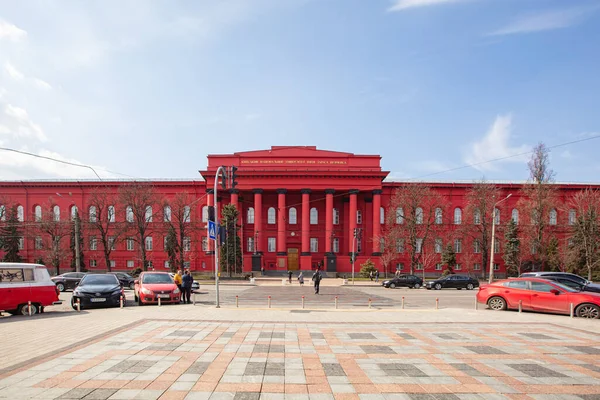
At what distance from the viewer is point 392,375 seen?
6043 millimetres

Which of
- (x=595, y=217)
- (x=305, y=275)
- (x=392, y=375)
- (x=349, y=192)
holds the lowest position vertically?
(x=305, y=275)

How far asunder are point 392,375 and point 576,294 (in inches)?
464

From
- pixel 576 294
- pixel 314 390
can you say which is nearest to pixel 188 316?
pixel 314 390

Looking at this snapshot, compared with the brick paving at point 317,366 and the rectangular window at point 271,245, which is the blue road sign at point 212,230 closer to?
the brick paving at point 317,366

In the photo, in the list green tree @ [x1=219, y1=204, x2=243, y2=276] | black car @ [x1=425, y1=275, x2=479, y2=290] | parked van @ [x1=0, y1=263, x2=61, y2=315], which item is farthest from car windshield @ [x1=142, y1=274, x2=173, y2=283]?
black car @ [x1=425, y1=275, x2=479, y2=290]

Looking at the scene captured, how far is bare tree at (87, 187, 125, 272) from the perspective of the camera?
4109cm

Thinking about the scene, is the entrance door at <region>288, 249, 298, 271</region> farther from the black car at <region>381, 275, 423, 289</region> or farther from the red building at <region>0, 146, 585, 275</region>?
the black car at <region>381, 275, 423, 289</region>

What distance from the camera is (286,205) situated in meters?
49.1

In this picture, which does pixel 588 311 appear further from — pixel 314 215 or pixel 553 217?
pixel 553 217

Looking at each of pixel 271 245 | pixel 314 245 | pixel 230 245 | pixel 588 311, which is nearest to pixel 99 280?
pixel 588 311

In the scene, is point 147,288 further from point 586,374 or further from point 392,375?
point 586,374

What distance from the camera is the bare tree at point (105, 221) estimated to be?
135ft

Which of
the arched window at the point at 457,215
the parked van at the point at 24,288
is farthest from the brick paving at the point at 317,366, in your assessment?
the arched window at the point at 457,215

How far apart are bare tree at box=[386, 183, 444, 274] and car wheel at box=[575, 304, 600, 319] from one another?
26388mm
